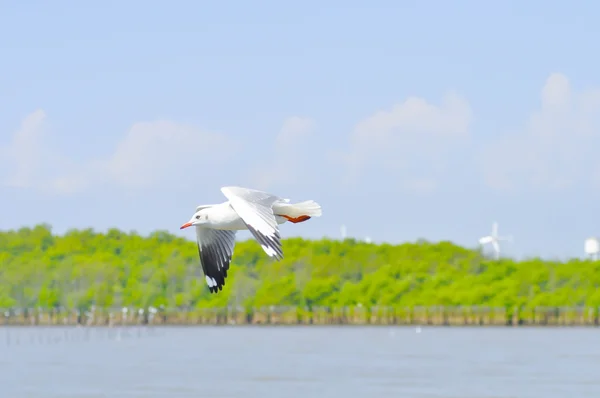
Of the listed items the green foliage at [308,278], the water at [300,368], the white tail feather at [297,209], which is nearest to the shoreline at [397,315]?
the green foliage at [308,278]

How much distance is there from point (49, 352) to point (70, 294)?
66947 mm

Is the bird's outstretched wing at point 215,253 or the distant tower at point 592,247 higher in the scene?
the distant tower at point 592,247

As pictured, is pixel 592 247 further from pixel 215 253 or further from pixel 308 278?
pixel 215 253

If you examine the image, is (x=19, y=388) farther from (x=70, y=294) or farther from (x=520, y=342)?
(x=70, y=294)

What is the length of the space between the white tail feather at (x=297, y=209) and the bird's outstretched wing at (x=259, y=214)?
0.19 meters

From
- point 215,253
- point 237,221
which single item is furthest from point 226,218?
point 215,253

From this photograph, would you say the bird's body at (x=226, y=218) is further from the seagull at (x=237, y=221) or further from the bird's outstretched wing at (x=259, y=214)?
the bird's outstretched wing at (x=259, y=214)

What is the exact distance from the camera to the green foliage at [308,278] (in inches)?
6924

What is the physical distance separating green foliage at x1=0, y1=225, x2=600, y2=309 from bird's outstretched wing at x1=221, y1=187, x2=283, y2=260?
497 ft

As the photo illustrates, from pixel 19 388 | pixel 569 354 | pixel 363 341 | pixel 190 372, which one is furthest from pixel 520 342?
pixel 19 388

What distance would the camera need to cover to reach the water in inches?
2896

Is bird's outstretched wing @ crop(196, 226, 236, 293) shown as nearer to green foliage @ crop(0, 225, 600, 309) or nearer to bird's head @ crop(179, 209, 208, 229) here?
bird's head @ crop(179, 209, 208, 229)

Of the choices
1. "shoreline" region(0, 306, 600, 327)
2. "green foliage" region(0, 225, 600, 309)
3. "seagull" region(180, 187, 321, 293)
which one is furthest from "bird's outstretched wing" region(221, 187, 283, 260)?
"shoreline" region(0, 306, 600, 327)

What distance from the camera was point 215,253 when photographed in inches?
904
